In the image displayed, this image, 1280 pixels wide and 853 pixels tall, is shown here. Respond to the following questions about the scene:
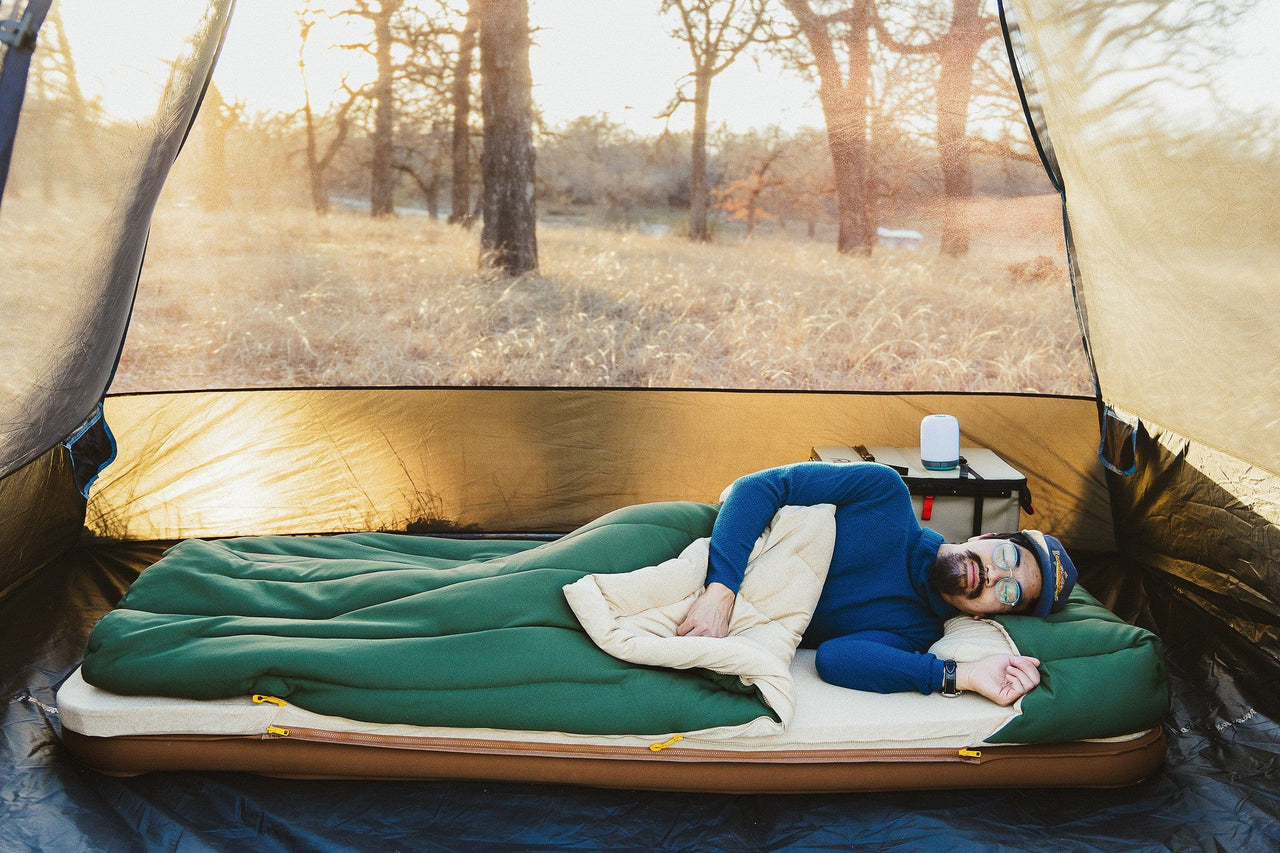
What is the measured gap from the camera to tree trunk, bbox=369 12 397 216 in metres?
4.66

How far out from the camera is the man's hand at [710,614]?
170 cm

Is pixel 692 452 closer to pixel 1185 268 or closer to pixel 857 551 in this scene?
pixel 857 551

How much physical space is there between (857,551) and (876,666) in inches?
9.6

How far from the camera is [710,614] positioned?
1711mm

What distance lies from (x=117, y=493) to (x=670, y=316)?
2405mm

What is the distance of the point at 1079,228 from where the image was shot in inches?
92.2

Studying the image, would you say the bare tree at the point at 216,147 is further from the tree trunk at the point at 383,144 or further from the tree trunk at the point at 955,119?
the tree trunk at the point at 955,119

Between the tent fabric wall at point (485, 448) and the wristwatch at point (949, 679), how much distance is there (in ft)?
3.72

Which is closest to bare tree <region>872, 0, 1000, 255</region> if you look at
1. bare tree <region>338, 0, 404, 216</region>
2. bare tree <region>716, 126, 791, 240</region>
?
bare tree <region>716, 126, 791, 240</region>

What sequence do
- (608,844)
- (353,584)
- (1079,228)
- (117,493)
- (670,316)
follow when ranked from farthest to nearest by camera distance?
(670,316)
(117,493)
(1079,228)
(353,584)
(608,844)

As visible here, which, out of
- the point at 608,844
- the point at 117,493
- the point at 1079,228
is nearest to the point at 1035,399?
the point at 1079,228

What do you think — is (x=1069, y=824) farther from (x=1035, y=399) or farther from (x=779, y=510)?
(x=1035, y=399)

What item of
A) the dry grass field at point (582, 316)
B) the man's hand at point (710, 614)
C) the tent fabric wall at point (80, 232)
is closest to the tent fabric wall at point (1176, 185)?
the man's hand at point (710, 614)

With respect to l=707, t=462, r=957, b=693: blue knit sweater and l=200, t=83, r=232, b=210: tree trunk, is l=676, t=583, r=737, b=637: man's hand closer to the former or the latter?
l=707, t=462, r=957, b=693: blue knit sweater
